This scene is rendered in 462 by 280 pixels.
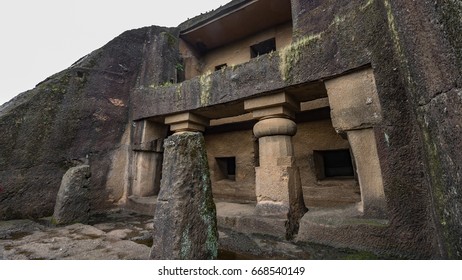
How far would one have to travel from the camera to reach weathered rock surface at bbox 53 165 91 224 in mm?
3422

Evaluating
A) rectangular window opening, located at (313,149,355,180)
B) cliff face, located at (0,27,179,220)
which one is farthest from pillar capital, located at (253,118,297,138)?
cliff face, located at (0,27,179,220)

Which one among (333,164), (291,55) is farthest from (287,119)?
(333,164)

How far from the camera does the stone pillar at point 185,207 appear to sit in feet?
5.78

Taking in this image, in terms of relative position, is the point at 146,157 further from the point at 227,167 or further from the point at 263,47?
the point at 263,47

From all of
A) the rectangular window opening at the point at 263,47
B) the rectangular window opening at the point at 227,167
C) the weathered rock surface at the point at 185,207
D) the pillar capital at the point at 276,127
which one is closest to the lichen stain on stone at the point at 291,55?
the pillar capital at the point at 276,127

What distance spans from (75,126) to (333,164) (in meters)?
5.37

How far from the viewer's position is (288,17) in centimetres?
555

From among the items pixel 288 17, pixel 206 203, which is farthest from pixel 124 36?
pixel 206 203

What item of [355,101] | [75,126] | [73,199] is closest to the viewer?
[355,101]

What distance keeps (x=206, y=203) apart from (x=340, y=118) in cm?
187

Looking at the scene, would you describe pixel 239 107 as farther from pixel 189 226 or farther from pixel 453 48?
pixel 453 48

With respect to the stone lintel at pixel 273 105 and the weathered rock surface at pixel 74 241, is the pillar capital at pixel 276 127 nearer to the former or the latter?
the stone lintel at pixel 273 105

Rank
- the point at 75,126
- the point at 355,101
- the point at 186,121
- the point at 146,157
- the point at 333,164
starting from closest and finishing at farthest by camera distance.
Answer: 1. the point at 355,101
2. the point at 186,121
3. the point at 75,126
4. the point at 333,164
5. the point at 146,157

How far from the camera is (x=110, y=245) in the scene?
2.49 metres
